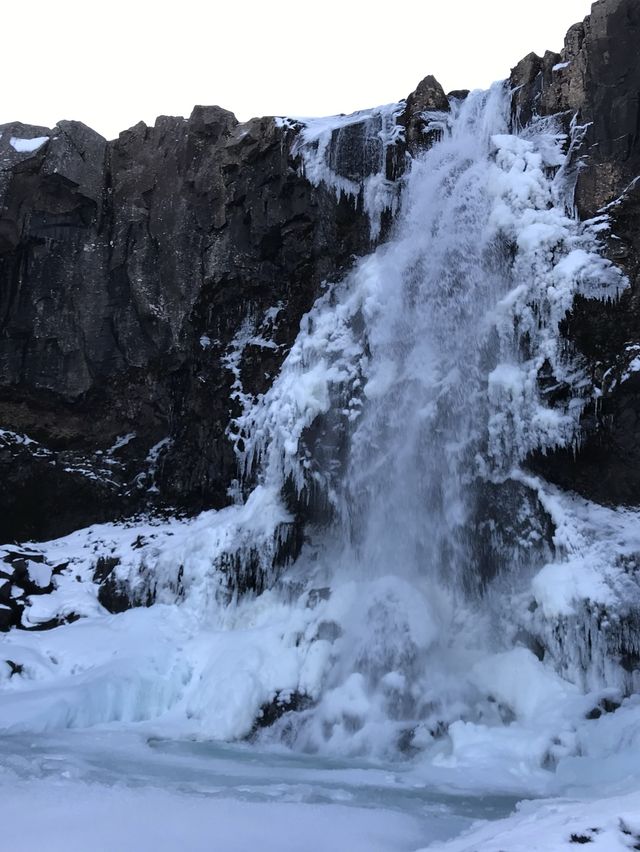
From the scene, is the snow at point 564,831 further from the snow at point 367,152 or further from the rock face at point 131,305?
the snow at point 367,152

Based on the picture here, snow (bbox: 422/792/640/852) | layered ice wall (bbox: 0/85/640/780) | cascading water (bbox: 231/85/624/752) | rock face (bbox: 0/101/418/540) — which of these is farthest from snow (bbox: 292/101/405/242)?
snow (bbox: 422/792/640/852)

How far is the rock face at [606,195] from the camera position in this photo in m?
9.72

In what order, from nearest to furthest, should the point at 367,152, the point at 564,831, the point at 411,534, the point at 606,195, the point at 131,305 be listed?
the point at 564,831
the point at 606,195
the point at 411,534
the point at 367,152
the point at 131,305

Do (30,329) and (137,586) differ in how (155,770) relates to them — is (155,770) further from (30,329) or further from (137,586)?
(30,329)

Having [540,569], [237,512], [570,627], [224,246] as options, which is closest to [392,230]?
[224,246]

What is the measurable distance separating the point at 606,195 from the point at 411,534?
5.52m

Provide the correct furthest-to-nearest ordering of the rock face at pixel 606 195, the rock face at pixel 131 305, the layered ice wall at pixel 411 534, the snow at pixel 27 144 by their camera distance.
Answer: the snow at pixel 27 144 < the rock face at pixel 131 305 < the rock face at pixel 606 195 < the layered ice wall at pixel 411 534

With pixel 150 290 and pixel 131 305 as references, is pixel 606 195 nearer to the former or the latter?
pixel 150 290

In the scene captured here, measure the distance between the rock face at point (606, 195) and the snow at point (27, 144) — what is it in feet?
30.5

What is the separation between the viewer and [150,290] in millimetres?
14523

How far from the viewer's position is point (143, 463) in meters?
14.5

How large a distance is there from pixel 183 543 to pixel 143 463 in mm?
2906

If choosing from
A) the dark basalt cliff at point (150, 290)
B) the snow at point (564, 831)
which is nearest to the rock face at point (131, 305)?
the dark basalt cliff at point (150, 290)

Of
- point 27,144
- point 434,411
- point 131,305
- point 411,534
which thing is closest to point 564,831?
point 411,534
